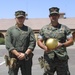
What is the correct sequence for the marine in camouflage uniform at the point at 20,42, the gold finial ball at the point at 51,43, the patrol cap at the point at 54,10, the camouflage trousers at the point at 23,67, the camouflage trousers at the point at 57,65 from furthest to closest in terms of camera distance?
the camouflage trousers at the point at 23,67 → the marine in camouflage uniform at the point at 20,42 → the camouflage trousers at the point at 57,65 → the patrol cap at the point at 54,10 → the gold finial ball at the point at 51,43

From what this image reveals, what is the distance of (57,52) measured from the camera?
7.59 metres

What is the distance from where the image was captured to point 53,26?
760cm

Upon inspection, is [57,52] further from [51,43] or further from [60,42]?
[51,43]

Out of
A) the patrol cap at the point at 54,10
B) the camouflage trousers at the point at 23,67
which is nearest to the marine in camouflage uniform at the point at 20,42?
the camouflage trousers at the point at 23,67

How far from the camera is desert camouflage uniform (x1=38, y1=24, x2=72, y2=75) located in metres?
7.54

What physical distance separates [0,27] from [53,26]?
185 feet

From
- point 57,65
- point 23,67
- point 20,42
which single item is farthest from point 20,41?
point 57,65

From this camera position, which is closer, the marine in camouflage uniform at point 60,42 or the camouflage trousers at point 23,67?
the marine in camouflage uniform at point 60,42

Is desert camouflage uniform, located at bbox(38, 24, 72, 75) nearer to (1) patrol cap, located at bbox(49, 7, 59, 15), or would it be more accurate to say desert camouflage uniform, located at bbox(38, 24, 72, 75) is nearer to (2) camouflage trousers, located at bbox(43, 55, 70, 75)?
(2) camouflage trousers, located at bbox(43, 55, 70, 75)

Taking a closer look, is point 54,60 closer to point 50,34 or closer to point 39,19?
point 50,34

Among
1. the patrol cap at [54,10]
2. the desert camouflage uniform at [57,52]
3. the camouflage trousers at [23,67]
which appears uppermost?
the patrol cap at [54,10]

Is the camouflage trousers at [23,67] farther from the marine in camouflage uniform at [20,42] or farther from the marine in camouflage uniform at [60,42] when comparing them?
the marine in camouflage uniform at [60,42]

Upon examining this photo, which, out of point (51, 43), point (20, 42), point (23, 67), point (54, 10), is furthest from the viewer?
point (23, 67)

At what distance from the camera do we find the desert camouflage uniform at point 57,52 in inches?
297
